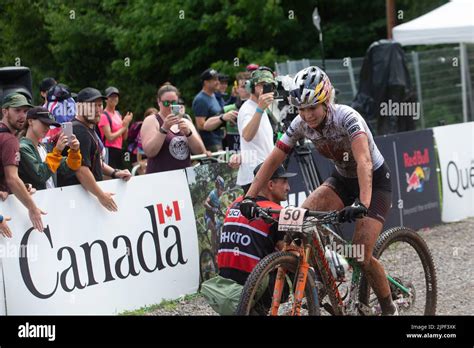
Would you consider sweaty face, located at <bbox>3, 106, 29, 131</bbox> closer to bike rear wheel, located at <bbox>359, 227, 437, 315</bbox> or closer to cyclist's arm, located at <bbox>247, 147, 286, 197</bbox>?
cyclist's arm, located at <bbox>247, 147, 286, 197</bbox>

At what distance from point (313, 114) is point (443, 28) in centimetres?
1352

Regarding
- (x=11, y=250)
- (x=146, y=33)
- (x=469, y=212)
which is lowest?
(x=469, y=212)

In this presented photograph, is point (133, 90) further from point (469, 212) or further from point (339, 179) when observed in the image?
point (339, 179)

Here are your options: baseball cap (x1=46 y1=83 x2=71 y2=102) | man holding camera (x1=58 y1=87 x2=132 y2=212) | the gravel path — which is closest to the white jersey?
the gravel path

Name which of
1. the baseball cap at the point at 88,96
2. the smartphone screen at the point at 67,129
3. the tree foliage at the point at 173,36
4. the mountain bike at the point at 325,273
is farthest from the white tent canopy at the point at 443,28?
the smartphone screen at the point at 67,129

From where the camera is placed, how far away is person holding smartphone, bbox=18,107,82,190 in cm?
809

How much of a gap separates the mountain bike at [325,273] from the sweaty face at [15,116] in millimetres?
2707

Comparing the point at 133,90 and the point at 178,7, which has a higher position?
the point at 178,7

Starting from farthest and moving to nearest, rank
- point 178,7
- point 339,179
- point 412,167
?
point 178,7, point 412,167, point 339,179

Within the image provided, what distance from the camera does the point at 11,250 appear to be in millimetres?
7773

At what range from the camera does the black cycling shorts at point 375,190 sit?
6.91 metres

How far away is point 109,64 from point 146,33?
307cm

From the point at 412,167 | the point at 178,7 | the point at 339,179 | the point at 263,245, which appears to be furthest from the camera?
the point at 178,7

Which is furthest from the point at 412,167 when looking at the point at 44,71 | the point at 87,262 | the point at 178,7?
the point at 44,71
